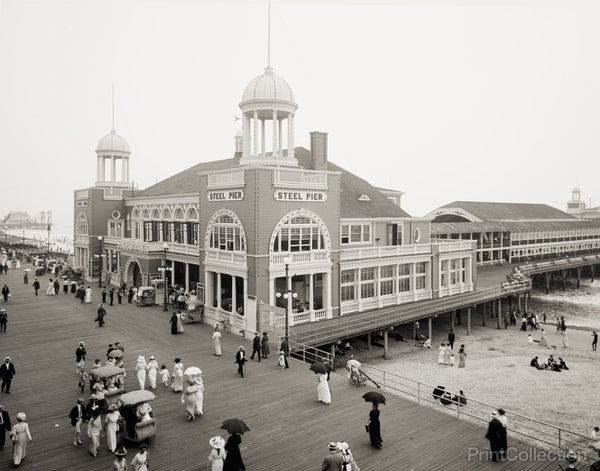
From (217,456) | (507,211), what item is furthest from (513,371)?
(507,211)

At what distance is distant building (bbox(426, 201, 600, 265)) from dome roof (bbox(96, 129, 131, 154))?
38115 millimetres

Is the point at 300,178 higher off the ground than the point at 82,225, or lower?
higher

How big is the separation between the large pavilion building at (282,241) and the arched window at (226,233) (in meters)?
0.07

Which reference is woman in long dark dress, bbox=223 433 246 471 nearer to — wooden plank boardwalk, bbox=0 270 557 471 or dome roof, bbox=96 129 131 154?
wooden plank boardwalk, bbox=0 270 557 471

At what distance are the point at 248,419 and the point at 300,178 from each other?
1720cm

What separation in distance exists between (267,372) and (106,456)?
8.36 m

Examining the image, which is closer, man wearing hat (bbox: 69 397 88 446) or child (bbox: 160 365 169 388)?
man wearing hat (bbox: 69 397 88 446)

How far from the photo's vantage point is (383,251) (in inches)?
1431

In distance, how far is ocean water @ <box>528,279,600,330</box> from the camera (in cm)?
4759

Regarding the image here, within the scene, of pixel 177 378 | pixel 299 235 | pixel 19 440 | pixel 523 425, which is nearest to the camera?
pixel 19 440

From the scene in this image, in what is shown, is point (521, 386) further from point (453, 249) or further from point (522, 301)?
point (522, 301)

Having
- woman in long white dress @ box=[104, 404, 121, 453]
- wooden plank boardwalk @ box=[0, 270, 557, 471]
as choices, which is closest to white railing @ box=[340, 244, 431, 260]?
wooden plank boardwalk @ box=[0, 270, 557, 471]

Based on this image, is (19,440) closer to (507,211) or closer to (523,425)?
(523,425)

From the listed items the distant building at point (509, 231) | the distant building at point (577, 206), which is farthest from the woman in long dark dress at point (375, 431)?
the distant building at point (577, 206)
